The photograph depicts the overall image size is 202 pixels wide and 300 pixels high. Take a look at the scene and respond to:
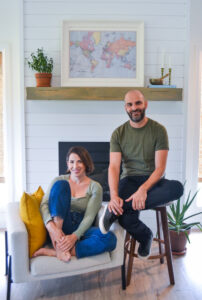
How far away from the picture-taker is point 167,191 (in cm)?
250

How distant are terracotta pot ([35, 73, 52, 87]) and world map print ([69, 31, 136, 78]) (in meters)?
0.22

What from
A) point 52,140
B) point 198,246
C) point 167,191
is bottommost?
point 198,246

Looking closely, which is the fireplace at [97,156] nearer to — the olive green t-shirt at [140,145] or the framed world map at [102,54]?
the framed world map at [102,54]

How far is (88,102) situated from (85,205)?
1274mm

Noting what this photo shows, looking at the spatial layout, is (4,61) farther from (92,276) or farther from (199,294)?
(199,294)

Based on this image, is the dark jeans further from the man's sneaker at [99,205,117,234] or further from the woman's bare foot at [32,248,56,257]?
the woman's bare foot at [32,248,56,257]

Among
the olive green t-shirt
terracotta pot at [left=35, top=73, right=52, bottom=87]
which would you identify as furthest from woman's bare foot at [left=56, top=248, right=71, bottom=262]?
terracotta pot at [left=35, top=73, right=52, bottom=87]

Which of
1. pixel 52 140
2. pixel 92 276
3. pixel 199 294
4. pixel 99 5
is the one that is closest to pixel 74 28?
pixel 99 5

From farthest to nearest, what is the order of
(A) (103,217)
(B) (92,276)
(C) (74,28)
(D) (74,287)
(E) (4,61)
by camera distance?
(E) (4,61)
(C) (74,28)
(B) (92,276)
(D) (74,287)
(A) (103,217)

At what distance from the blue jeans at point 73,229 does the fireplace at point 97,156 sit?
1.07 m

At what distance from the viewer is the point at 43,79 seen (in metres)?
3.43

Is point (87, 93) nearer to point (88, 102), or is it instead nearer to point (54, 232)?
point (88, 102)

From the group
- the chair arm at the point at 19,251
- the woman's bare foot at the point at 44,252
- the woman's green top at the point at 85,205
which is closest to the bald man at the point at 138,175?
the woman's green top at the point at 85,205

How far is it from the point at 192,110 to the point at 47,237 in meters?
2.19
